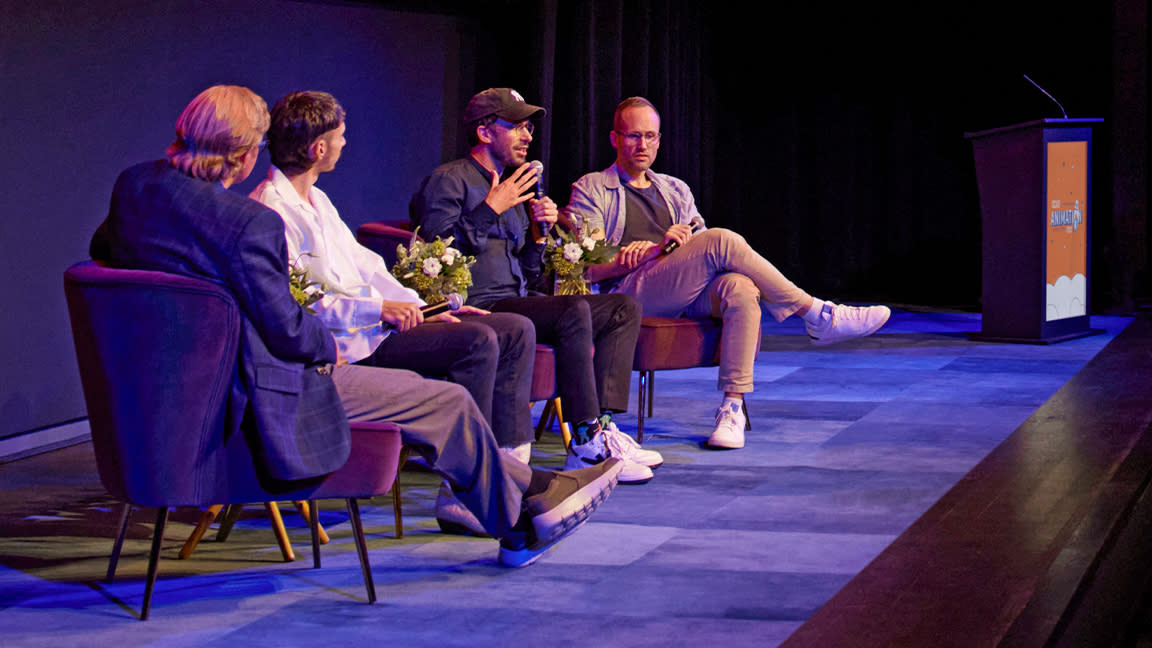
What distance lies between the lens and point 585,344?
12.6ft

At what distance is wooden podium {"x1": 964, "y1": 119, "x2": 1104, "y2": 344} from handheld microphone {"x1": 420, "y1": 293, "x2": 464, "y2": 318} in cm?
474

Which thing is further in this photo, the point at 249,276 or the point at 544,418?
the point at 544,418

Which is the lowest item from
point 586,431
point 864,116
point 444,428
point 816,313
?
point 586,431

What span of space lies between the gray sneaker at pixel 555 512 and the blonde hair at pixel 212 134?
1.06 meters

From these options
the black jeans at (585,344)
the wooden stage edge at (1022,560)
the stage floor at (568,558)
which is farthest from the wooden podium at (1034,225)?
the black jeans at (585,344)

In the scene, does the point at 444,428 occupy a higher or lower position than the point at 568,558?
higher

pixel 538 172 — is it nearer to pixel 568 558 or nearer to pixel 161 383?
pixel 568 558

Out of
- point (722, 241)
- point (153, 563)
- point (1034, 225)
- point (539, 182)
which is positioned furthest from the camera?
point (1034, 225)

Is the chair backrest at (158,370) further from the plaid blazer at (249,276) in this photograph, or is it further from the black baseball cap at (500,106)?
the black baseball cap at (500,106)

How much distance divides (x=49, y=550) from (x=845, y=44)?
855 centimetres

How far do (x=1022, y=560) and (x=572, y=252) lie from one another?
1.91 metres

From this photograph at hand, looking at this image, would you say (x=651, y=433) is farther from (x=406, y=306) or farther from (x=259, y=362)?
(x=259, y=362)

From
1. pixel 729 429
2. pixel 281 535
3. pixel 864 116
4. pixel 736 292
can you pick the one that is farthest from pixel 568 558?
pixel 864 116

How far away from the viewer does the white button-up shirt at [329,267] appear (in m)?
3.01
